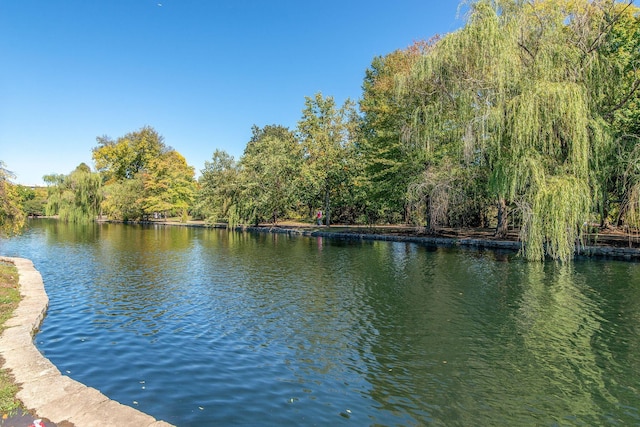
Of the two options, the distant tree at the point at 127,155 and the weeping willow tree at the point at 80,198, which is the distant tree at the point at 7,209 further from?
the distant tree at the point at 127,155

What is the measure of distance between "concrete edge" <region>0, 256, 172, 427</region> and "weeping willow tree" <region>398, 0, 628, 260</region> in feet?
57.3

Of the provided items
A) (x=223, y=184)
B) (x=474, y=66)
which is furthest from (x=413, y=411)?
(x=223, y=184)

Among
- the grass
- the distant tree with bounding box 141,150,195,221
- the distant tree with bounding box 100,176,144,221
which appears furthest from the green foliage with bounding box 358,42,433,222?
the distant tree with bounding box 100,176,144,221

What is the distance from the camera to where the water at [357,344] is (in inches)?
237

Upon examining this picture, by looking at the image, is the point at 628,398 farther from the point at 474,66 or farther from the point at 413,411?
the point at 474,66

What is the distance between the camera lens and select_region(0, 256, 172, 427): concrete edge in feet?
15.5

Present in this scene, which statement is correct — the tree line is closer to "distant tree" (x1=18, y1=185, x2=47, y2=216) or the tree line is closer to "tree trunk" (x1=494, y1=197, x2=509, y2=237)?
"tree trunk" (x1=494, y1=197, x2=509, y2=237)

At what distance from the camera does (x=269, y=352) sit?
819cm

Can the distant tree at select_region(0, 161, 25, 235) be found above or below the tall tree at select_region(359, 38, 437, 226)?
below

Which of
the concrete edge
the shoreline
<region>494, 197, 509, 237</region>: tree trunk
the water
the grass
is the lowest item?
the water

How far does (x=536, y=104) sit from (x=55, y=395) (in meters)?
20.1

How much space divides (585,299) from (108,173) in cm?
7546

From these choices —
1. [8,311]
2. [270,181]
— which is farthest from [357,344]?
[270,181]

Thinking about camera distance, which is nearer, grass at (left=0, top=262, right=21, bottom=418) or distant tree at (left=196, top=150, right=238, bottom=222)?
grass at (left=0, top=262, right=21, bottom=418)
